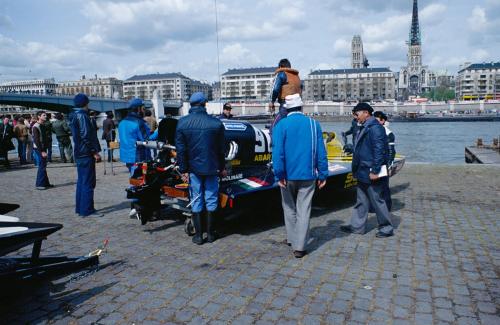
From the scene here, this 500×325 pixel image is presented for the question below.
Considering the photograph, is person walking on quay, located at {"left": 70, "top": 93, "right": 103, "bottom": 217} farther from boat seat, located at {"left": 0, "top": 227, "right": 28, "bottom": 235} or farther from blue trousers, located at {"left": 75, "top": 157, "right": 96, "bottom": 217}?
boat seat, located at {"left": 0, "top": 227, "right": 28, "bottom": 235}

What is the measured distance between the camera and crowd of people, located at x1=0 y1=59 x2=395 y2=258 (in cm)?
475

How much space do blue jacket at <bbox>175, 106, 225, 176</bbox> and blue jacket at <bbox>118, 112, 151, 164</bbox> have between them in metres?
2.24

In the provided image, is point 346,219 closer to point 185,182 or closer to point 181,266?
point 185,182

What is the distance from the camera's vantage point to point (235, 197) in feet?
17.7

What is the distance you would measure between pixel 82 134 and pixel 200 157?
2690mm

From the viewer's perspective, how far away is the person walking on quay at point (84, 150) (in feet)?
22.2

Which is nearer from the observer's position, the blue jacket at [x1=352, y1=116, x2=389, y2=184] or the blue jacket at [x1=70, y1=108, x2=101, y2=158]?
the blue jacket at [x1=352, y1=116, x2=389, y2=184]

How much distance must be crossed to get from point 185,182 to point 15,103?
61266 mm

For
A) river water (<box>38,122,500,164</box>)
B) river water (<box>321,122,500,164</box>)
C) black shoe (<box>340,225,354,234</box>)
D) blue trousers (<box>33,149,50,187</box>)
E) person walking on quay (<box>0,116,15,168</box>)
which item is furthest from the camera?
river water (<box>321,122,500,164</box>)

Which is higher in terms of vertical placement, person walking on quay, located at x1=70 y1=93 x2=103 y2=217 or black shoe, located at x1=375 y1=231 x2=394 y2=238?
person walking on quay, located at x1=70 y1=93 x2=103 y2=217

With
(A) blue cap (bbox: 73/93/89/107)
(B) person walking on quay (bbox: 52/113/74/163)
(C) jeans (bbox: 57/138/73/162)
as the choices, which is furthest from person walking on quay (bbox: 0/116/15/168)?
(A) blue cap (bbox: 73/93/89/107)

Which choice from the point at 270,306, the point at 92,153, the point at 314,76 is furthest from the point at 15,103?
the point at 314,76

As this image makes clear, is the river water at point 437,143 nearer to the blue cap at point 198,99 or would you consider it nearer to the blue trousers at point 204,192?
the blue cap at point 198,99

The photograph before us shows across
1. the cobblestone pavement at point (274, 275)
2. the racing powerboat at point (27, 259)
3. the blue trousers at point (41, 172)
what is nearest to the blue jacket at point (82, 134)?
the cobblestone pavement at point (274, 275)
